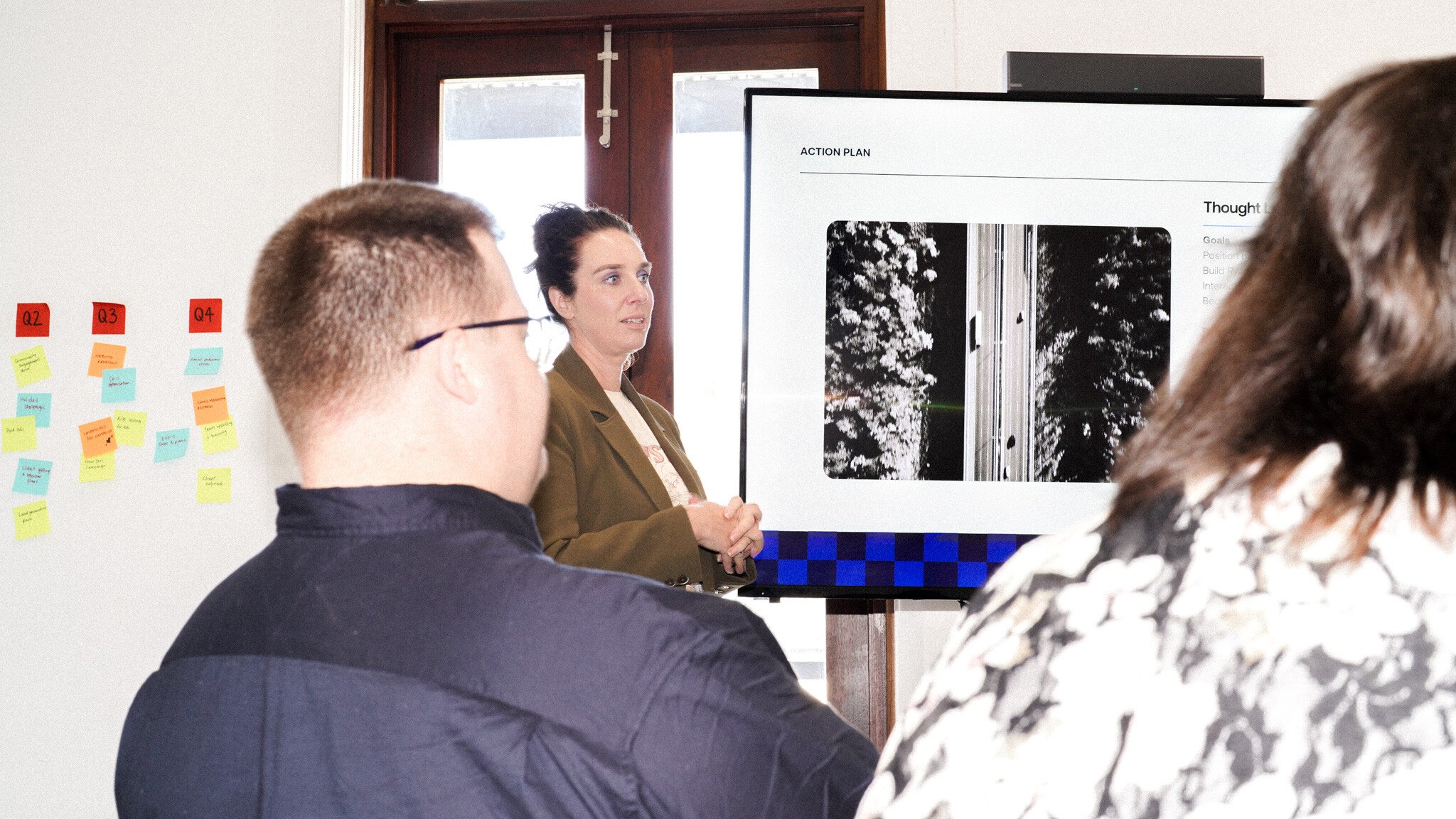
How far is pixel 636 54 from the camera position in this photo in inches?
118

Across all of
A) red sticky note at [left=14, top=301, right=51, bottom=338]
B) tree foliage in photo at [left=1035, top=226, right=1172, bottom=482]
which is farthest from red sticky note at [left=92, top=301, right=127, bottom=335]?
tree foliage in photo at [left=1035, top=226, right=1172, bottom=482]

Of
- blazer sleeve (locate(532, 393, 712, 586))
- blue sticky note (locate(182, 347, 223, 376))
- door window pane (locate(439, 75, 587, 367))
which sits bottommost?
blazer sleeve (locate(532, 393, 712, 586))

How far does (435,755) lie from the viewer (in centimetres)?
79

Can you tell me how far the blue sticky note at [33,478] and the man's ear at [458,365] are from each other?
8.25 feet

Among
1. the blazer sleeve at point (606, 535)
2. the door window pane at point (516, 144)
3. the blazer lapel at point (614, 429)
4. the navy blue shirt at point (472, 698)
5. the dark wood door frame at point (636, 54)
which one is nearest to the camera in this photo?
the navy blue shirt at point (472, 698)

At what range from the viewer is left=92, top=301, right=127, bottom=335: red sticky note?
295 centimetres

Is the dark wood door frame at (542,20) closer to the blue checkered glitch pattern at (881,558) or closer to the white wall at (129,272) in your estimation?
the white wall at (129,272)

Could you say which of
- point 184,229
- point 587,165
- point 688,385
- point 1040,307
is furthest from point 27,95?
point 1040,307

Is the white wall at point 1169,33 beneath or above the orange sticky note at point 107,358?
above

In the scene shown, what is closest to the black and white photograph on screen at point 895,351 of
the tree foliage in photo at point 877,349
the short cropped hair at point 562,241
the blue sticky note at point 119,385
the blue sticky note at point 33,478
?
the tree foliage in photo at point 877,349

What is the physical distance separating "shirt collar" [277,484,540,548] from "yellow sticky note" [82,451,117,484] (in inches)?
93.1

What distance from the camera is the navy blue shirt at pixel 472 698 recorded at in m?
0.77

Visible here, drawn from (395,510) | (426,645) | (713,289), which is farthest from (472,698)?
(713,289)

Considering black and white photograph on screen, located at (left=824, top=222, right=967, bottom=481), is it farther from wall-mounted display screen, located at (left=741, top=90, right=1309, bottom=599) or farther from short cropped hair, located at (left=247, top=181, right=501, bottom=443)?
short cropped hair, located at (left=247, top=181, right=501, bottom=443)
